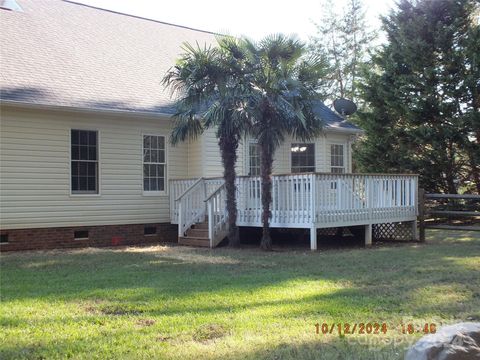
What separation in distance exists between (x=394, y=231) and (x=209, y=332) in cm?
1137

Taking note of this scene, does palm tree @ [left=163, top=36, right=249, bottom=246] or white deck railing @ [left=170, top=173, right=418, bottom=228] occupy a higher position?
palm tree @ [left=163, top=36, right=249, bottom=246]

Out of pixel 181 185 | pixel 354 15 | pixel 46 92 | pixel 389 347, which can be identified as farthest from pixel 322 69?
pixel 354 15

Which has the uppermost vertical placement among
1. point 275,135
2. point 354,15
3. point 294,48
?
point 354,15

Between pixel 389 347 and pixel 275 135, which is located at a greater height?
pixel 275 135

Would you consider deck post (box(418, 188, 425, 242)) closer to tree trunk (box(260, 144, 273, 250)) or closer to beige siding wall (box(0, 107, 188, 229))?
tree trunk (box(260, 144, 273, 250))

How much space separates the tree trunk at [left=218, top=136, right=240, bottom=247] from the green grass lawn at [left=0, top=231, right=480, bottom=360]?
191 centimetres

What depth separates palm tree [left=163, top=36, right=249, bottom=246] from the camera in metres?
12.1

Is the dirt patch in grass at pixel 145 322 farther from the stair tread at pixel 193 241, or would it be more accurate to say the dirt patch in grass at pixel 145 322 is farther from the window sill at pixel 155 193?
the window sill at pixel 155 193

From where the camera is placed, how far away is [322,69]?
12.5 meters

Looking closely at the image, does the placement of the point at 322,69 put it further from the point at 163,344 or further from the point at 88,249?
the point at 163,344

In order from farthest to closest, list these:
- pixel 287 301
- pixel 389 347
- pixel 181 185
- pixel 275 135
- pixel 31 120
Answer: pixel 181 185
pixel 31 120
pixel 275 135
pixel 287 301
pixel 389 347

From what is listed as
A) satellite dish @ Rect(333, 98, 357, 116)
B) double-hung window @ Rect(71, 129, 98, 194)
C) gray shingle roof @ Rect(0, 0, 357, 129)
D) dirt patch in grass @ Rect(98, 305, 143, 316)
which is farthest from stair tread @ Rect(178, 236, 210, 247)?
satellite dish @ Rect(333, 98, 357, 116)

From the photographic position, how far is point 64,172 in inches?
536

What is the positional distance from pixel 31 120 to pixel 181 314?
884cm
